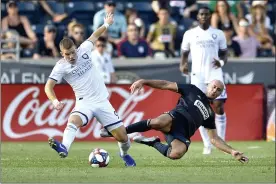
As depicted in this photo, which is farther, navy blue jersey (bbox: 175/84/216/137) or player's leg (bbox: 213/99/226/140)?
player's leg (bbox: 213/99/226/140)

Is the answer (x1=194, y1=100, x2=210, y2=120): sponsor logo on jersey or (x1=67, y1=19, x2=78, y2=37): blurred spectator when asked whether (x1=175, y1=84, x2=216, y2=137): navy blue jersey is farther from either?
(x1=67, y1=19, x2=78, y2=37): blurred spectator

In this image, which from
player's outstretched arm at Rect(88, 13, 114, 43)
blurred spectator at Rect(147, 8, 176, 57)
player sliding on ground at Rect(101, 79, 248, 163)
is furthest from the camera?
blurred spectator at Rect(147, 8, 176, 57)

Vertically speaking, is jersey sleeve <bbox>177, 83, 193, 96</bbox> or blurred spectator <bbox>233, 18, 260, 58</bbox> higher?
jersey sleeve <bbox>177, 83, 193, 96</bbox>

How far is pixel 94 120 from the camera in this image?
20.0 meters

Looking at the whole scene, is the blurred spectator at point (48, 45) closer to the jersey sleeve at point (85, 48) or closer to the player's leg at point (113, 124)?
the jersey sleeve at point (85, 48)

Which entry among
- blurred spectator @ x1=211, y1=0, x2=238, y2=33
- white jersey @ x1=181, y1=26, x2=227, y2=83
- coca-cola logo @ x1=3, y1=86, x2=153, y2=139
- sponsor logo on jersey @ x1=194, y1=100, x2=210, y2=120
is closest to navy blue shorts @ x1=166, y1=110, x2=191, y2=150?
sponsor logo on jersey @ x1=194, y1=100, x2=210, y2=120

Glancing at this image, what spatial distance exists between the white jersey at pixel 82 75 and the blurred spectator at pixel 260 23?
1001 centimetres

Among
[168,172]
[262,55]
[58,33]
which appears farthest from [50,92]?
[262,55]

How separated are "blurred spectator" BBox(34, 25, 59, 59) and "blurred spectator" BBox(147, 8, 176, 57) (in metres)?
2.41

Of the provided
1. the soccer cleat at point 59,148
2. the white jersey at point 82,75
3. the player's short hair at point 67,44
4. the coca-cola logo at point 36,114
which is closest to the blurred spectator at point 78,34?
the coca-cola logo at point 36,114

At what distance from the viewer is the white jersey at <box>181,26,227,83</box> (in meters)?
16.7

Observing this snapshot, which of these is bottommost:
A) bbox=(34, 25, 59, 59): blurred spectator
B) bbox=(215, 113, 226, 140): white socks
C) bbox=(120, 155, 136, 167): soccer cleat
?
bbox=(215, 113, 226, 140): white socks

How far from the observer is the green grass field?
11.9 m

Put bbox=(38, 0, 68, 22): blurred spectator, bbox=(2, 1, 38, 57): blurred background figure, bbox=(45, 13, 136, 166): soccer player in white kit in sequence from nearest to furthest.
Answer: bbox=(45, 13, 136, 166): soccer player in white kit < bbox=(2, 1, 38, 57): blurred background figure < bbox=(38, 0, 68, 22): blurred spectator
